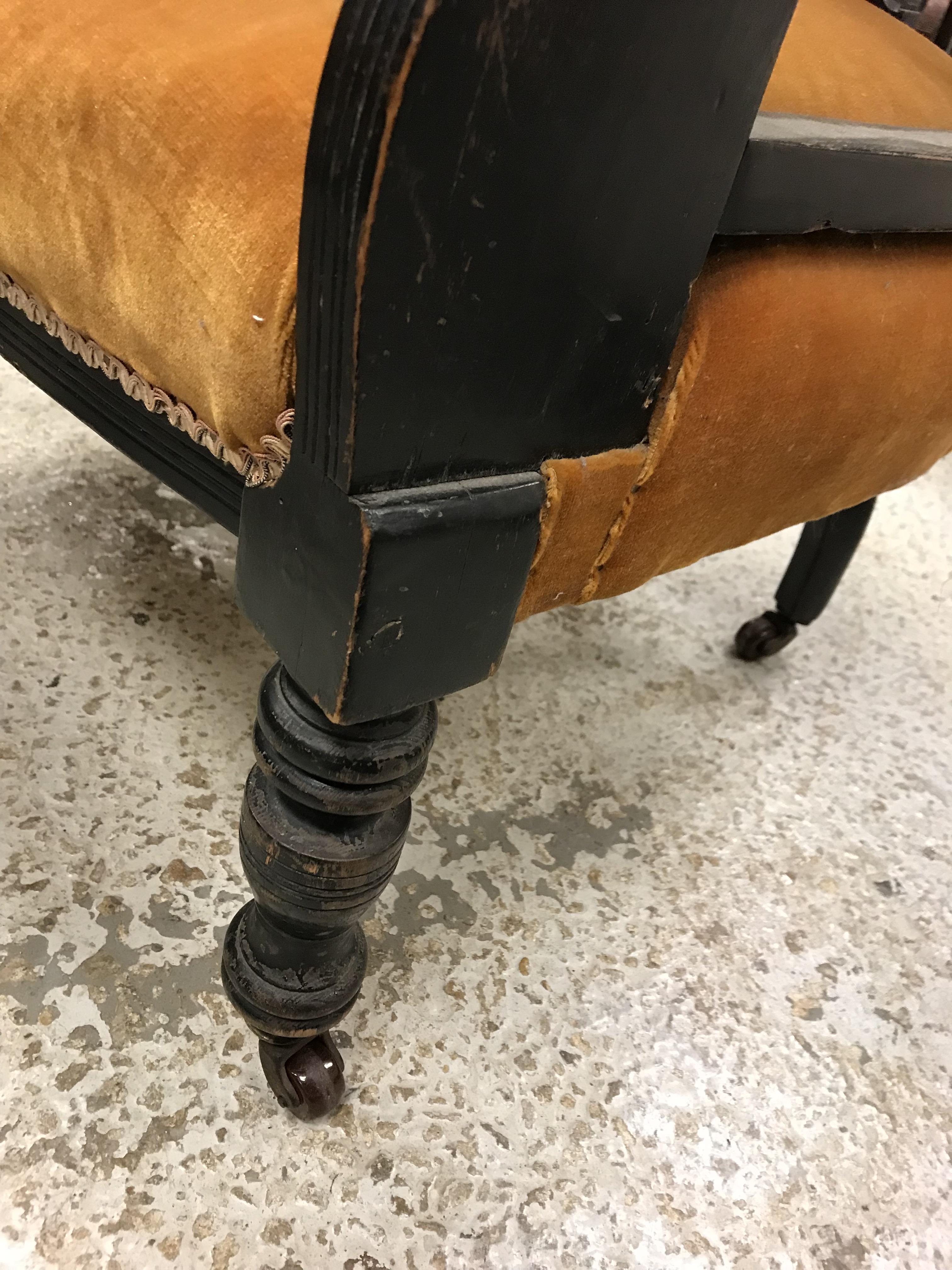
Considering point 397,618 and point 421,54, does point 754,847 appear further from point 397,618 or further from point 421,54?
point 421,54

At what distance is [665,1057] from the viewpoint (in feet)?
2.02

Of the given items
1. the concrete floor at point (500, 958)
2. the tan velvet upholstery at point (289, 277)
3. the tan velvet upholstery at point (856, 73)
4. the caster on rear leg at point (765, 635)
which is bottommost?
the concrete floor at point (500, 958)

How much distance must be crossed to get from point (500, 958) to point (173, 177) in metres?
0.52

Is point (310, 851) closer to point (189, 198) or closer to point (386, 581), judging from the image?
point (386, 581)

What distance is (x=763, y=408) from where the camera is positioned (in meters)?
0.40

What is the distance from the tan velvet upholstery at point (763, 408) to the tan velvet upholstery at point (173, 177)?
120 millimetres

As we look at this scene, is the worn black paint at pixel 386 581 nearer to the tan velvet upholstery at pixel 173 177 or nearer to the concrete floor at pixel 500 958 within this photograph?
the tan velvet upholstery at pixel 173 177

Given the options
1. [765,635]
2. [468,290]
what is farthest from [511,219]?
[765,635]

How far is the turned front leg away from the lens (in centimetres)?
38

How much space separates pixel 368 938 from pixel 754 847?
1.13 feet

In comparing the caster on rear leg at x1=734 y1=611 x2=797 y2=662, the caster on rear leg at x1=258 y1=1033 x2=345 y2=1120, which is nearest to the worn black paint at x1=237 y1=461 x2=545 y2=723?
the caster on rear leg at x1=258 y1=1033 x2=345 y2=1120

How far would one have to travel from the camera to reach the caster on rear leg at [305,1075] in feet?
1.70

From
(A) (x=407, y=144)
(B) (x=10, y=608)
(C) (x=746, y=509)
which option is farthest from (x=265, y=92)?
(B) (x=10, y=608)

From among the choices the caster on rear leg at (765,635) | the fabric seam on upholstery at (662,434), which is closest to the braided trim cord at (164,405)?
the fabric seam on upholstery at (662,434)
